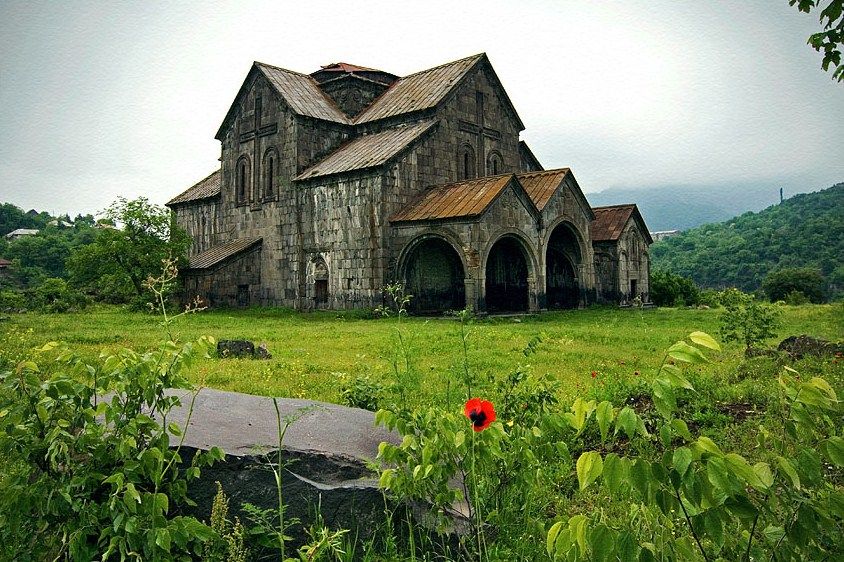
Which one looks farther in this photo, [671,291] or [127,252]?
[671,291]

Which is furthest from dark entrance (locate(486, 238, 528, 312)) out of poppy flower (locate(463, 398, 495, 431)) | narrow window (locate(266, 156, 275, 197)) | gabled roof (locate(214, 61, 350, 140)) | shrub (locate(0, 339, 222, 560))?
poppy flower (locate(463, 398, 495, 431))

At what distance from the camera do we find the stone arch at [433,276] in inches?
760

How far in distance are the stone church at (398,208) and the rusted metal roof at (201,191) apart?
1.91 ft

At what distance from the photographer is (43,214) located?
278 feet

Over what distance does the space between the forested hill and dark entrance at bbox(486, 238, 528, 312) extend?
86.1 ft

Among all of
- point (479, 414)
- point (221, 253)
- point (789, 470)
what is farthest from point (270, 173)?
point (789, 470)

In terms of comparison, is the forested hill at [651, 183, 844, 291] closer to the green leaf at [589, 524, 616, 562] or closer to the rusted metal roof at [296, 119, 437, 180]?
the rusted metal roof at [296, 119, 437, 180]

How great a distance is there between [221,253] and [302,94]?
6655 mm

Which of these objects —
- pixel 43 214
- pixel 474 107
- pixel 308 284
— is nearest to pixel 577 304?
pixel 474 107

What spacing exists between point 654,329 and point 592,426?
9896 mm

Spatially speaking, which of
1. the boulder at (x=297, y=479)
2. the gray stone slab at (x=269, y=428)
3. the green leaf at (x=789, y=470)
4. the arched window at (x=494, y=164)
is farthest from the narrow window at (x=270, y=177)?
the green leaf at (x=789, y=470)

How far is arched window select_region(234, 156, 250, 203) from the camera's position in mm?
23594

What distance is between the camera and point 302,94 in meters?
22.8

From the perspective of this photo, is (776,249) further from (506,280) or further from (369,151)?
(369,151)
